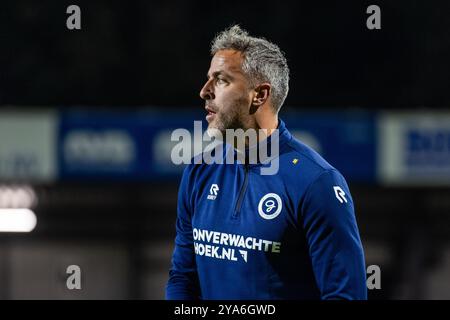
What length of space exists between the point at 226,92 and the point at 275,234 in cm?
55

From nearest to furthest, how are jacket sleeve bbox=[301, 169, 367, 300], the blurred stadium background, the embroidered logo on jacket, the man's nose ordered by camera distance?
jacket sleeve bbox=[301, 169, 367, 300] → the man's nose → the embroidered logo on jacket → the blurred stadium background

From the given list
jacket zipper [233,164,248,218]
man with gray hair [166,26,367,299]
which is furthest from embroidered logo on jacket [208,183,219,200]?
jacket zipper [233,164,248,218]

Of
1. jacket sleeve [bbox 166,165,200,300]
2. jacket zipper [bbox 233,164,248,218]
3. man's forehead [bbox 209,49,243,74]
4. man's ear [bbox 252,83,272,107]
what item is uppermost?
man's forehead [bbox 209,49,243,74]

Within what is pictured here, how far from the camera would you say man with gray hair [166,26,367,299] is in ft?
Result: 9.84

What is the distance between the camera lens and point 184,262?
3420mm

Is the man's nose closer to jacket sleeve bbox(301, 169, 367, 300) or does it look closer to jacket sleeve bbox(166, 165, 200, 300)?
jacket sleeve bbox(166, 165, 200, 300)

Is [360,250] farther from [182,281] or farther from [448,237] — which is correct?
[448,237]

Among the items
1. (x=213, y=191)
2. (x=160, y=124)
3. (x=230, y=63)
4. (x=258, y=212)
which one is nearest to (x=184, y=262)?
(x=213, y=191)

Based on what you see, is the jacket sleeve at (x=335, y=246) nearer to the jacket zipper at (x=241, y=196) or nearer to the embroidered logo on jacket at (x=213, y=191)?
the jacket zipper at (x=241, y=196)

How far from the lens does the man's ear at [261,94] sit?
3238 mm

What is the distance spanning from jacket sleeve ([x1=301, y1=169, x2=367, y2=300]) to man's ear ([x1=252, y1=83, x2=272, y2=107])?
431mm

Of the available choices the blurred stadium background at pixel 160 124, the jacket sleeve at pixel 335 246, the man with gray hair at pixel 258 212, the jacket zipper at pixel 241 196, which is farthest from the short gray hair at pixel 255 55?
the blurred stadium background at pixel 160 124

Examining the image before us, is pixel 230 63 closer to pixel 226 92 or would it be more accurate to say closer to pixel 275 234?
pixel 226 92
